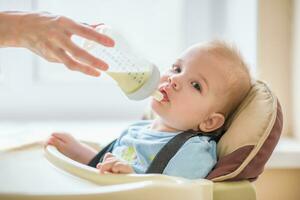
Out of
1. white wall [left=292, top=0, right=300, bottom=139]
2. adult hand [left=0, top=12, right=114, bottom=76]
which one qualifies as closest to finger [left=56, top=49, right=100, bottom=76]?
adult hand [left=0, top=12, right=114, bottom=76]

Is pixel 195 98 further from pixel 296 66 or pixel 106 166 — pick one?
pixel 296 66

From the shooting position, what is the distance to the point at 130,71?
2.97 feet

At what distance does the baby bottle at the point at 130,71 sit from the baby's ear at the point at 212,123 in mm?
159

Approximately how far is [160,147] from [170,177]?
0.20 metres

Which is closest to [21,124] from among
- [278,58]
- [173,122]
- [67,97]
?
[67,97]

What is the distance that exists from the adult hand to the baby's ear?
29cm

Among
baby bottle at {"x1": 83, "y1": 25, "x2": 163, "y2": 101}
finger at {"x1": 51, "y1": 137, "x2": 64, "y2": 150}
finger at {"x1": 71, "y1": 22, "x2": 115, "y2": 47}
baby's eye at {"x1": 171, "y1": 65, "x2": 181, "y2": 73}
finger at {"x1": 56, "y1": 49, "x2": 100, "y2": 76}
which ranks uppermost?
finger at {"x1": 71, "y1": 22, "x2": 115, "y2": 47}

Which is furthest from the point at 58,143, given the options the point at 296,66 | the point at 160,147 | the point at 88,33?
the point at 296,66

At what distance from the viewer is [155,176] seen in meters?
0.79

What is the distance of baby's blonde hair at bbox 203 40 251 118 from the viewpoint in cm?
102

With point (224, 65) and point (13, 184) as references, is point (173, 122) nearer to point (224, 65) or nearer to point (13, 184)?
point (224, 65)

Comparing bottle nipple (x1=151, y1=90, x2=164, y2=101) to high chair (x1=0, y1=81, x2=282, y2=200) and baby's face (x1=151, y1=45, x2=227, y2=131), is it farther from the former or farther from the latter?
high chair (x1=0, y1=81, x2=282, y2=200)

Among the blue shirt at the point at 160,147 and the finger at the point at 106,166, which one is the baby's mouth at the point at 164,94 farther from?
the finger at the point at 106,166

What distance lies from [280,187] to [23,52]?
876mm
